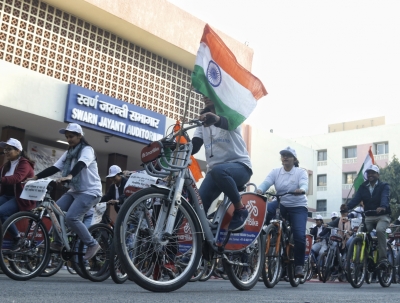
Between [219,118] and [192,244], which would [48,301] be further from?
[219,118]

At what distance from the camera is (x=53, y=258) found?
7.16m

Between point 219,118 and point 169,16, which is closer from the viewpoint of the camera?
point 219,118

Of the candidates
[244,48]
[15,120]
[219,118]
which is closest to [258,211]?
[219,118]

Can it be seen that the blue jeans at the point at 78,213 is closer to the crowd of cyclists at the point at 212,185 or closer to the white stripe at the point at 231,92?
the crowd of cyclists at the point at 212,185

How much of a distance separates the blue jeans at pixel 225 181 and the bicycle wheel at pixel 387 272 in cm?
437

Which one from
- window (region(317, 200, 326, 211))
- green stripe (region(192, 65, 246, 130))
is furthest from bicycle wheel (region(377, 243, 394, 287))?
window (region(317, 200, 326, 211))

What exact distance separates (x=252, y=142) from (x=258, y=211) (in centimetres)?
1908

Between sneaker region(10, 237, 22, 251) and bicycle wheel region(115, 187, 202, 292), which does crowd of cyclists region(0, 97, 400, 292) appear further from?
bicycle wheel region(115, 187, 202, 292)

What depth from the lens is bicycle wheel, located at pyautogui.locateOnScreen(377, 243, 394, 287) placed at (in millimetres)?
8875

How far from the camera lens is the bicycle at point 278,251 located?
679cm

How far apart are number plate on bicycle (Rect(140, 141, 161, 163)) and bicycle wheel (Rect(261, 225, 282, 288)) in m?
2.73

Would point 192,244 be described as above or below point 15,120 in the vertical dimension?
below

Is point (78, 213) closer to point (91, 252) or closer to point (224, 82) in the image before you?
point (91, 252)

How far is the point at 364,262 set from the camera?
865 centimetres
